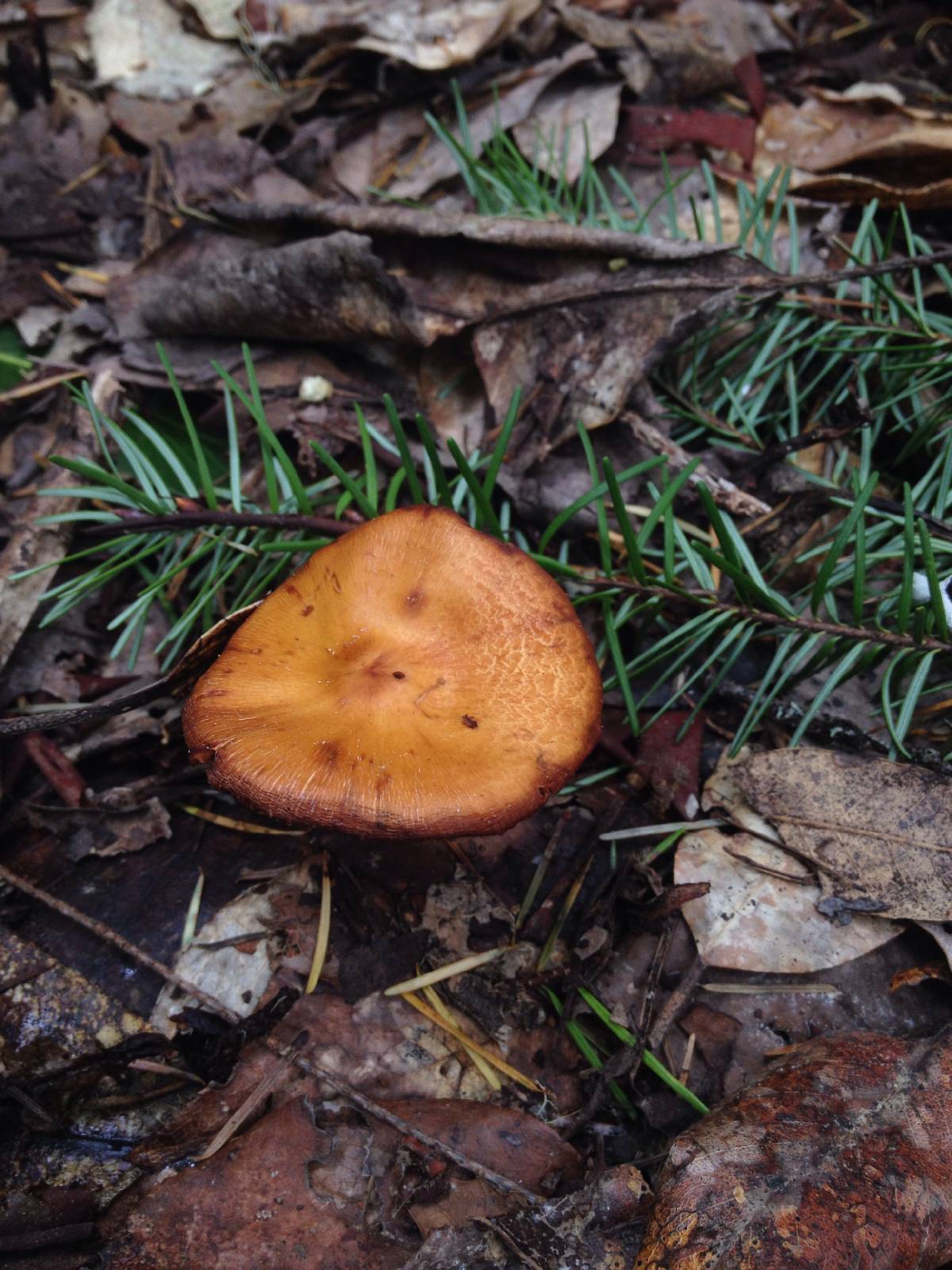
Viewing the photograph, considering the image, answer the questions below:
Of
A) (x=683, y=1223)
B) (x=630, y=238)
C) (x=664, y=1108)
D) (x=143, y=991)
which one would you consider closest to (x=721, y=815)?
(x=664, y=1108)

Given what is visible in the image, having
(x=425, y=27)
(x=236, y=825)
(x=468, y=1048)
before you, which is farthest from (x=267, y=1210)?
(x=425, y=27)

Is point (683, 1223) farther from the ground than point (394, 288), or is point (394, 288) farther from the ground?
point (394, 288)

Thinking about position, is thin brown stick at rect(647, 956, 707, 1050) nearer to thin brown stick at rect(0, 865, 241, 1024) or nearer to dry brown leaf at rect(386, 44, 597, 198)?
thin brown stick at rect(0, 865, 241, 1024)

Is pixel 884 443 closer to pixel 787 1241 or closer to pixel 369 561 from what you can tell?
pixel 369 561

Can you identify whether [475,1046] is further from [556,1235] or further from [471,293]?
[471,293]

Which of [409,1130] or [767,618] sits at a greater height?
[767,618]
